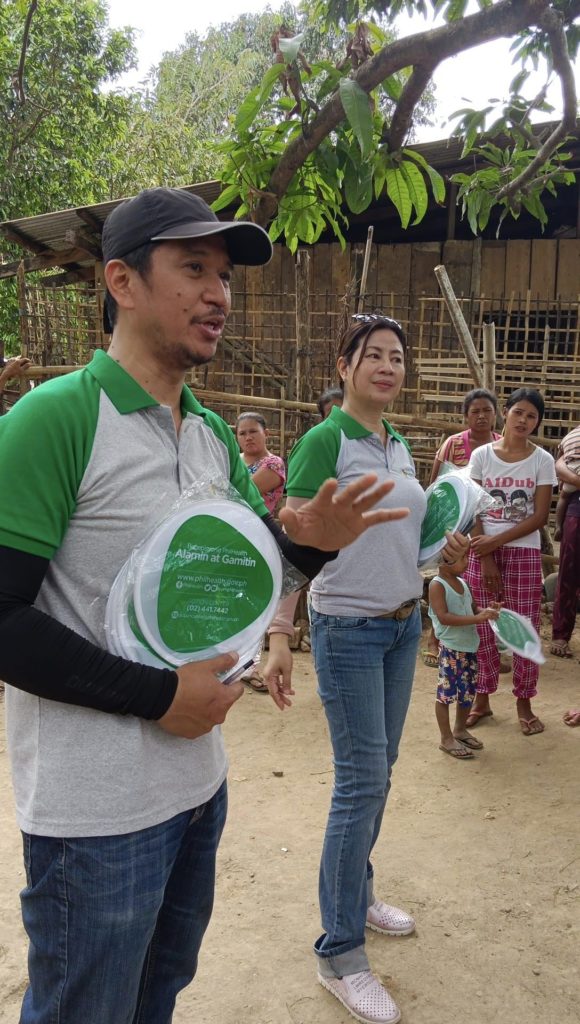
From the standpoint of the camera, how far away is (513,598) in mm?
4320

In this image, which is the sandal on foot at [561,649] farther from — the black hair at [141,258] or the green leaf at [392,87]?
the black hair at [141,258]

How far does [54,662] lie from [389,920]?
6.37 feet

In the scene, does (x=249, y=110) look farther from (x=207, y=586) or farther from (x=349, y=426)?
(x=207, y=586)

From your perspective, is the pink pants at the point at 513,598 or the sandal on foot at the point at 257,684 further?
the sandal on foot at the point at 257,684

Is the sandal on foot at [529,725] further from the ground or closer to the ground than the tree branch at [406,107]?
closer to the ground

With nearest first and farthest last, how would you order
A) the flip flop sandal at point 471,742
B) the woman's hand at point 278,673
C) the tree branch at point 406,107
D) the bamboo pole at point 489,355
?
the woman's hand at point 278,673
the tree branch at point 406,107
the flip flop sandal at point 471,742
the bamboo pole at point 489,355

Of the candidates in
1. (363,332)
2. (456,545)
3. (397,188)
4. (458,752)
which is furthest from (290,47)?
(458,752)

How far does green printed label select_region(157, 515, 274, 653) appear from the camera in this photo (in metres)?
1.25

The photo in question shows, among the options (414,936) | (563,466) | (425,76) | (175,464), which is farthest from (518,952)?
(563,466)

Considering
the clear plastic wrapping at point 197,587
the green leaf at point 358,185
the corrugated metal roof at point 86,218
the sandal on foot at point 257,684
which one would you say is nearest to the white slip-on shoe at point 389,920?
the clear plastic wrapping at point 197,587

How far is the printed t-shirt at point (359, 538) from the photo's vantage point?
2.16 m

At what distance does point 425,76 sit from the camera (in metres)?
3.01

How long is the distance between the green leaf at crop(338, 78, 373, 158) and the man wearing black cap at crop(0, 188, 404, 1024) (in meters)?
1.07

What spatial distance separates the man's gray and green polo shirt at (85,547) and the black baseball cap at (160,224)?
208mm
